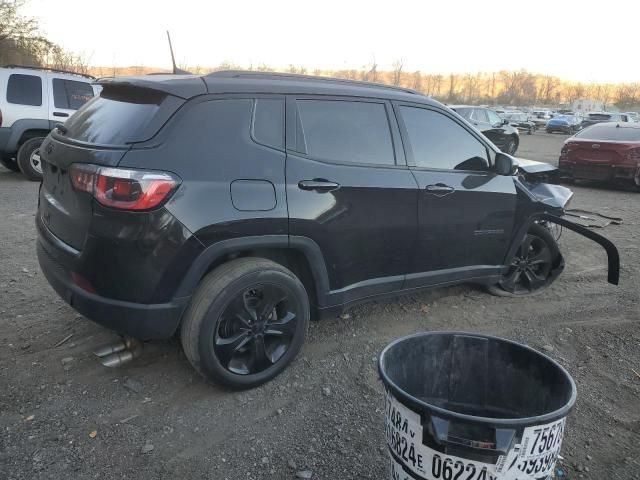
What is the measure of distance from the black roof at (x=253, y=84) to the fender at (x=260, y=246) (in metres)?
0.86

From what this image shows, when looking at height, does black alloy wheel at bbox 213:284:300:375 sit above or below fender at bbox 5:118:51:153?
below

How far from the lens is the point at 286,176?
122 inches

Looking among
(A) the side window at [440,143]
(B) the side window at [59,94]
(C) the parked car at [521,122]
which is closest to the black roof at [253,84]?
(A) the side window at [440,143]

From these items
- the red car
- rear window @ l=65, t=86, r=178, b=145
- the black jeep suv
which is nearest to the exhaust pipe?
the black jeep suv

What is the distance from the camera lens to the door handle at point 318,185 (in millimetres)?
3168

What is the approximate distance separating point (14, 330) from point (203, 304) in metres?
1.77

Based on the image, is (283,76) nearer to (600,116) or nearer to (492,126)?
(492,126)

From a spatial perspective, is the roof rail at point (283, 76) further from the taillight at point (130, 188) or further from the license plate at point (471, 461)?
the license plate at point (471, 461)

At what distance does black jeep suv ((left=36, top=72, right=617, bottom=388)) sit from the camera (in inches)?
108

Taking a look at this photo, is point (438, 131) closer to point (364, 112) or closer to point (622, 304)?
point (364, 112)

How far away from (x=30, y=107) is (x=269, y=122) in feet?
26.7

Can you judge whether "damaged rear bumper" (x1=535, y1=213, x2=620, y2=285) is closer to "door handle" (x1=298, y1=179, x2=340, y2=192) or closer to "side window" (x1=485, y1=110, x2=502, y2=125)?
"door handle" (x1=298, y1=179, x2=340, y2=192)

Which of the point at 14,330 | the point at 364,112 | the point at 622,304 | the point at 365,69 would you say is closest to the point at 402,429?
the point at 364,112

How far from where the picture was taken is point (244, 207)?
115 inches
